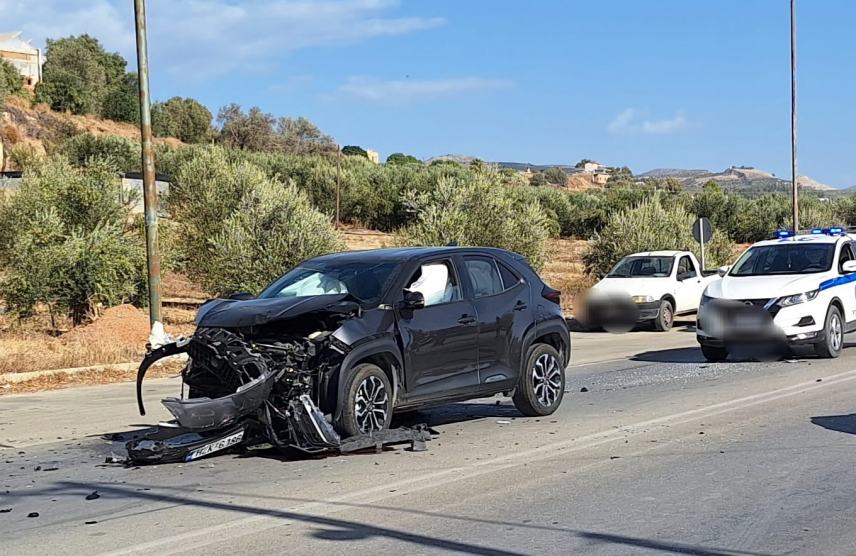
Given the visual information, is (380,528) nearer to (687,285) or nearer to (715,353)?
(715,353)

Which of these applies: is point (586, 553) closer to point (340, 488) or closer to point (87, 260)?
point (340, 488)

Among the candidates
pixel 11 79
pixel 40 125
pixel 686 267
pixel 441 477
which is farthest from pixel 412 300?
pixel 11 79

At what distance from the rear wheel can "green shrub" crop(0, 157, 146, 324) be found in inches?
508

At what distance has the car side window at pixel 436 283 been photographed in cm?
973

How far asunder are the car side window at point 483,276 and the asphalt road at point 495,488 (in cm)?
134

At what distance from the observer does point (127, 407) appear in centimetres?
1259

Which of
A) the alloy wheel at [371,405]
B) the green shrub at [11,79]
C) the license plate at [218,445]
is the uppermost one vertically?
the green shrub at [11,79]

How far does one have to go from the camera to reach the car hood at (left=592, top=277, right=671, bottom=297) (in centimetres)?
2366

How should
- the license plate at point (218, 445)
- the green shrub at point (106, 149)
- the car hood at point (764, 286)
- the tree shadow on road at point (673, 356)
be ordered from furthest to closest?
the green shrub at point (106, 149)
the tree shadow on road at point (673, 356)
the car hood at point (764, 286)
the license plate at point (218, 445)

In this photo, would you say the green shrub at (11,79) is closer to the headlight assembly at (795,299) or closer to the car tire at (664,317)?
the car tire at (664,317)

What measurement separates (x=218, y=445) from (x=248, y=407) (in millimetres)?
426

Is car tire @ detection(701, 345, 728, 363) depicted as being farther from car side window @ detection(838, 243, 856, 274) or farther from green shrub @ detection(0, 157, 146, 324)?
green shrub @ detection(0, 157, 146, 324)

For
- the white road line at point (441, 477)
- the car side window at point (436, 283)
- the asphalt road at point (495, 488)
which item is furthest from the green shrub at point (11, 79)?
the white road line at point (441, 477)

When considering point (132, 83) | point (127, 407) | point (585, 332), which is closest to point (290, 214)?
point (585, 332)
